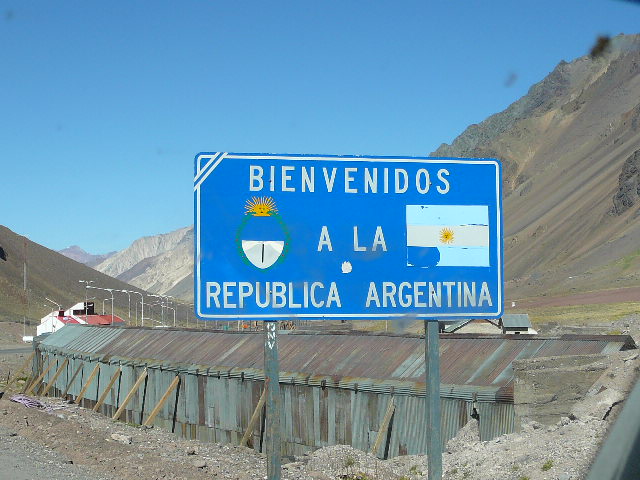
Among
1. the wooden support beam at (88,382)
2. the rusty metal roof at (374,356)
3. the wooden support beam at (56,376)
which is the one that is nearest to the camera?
the rusty metal roof at (374,356)

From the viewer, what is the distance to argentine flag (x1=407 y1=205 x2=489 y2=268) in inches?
232

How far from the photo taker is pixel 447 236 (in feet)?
19.4

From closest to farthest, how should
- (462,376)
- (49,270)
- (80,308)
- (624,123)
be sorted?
(462,376) < (80,308) < (624,123) < (49,270)

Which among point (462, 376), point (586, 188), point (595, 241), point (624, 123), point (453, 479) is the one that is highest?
point (624, 123)

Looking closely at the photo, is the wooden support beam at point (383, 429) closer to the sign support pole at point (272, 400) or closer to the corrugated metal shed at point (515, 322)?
the sign support pole at point (272, 400)

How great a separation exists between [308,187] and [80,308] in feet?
314

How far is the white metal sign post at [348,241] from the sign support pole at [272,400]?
0.6 inches

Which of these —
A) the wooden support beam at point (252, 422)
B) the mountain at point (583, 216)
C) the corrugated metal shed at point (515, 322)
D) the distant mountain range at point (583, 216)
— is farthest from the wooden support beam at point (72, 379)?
the distant mountain range at point (583, 216)

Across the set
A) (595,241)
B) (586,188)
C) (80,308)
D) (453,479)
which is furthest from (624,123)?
(453,479)

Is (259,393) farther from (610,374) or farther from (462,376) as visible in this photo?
(610,374)

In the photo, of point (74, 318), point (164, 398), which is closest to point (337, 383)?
point (164, 398)

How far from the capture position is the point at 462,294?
5.98 m

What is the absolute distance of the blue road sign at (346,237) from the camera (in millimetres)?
5617

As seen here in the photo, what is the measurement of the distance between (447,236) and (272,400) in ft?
5.61
